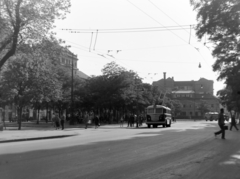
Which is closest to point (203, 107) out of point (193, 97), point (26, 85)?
point (193, 97)

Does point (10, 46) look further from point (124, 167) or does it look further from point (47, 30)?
point (124, 167)

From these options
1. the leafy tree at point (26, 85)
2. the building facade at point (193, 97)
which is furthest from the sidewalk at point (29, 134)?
the building facade at point (193, 97)

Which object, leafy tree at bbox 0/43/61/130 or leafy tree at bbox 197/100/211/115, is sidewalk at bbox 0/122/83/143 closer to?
leafy tree at bbox 0/43/61/130

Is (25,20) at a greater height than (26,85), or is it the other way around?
Result: (25,20)

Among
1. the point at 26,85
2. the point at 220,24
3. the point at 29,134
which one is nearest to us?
the point at 220,24

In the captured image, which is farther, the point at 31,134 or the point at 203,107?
the point at 203,107

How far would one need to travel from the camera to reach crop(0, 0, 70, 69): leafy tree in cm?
A: 2408

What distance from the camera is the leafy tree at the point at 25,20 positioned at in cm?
2408

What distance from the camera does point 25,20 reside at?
80.5 feet

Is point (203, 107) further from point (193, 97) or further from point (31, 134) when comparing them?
point (31, 134)

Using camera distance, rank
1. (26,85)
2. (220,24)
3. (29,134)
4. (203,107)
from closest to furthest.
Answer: (220,24), (29,134), (26,85), (203,107)

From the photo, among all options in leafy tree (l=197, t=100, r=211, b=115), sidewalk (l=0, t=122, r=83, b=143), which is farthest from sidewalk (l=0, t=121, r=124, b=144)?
leafy tree (l=197, t=100, r=211, b=115)

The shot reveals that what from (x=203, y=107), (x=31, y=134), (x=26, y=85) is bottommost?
(x=31, y=134)

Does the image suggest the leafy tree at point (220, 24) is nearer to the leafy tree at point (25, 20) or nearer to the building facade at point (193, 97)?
the leafy tree at point (25, 20)
